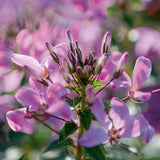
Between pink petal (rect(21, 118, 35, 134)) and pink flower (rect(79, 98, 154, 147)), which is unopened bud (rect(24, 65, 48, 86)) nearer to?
pink flower (rect(79, 98, 154, 147))

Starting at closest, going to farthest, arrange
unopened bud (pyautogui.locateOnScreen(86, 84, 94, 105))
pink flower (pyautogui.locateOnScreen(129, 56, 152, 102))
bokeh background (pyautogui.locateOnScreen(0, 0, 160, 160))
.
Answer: unopened bud (pyautogui.locateOnScreen(86, 84, 94, 105))
pink flower (pyautogui.locateOnScreen(129, 56, 152, 102))
bokeh background (pyautogui.locateOnScreen(0, 0, 160, 160))

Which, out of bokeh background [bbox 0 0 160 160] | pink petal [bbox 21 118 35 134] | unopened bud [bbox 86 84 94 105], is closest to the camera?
unopened bud [bbox 86 84 94 105]

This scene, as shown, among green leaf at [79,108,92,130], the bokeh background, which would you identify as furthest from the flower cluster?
the bokeh background

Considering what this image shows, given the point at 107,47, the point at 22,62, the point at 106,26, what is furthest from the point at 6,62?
the point at 106,26

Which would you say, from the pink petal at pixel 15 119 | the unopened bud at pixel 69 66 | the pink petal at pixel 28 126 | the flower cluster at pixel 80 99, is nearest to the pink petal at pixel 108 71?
the flower cluster at pixel 80 99

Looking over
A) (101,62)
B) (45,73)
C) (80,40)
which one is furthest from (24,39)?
(101,62)

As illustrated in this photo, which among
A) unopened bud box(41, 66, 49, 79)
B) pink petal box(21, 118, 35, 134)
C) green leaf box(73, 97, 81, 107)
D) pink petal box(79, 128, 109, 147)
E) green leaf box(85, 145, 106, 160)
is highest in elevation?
unopened bud box(41, 66, 49, 79)
